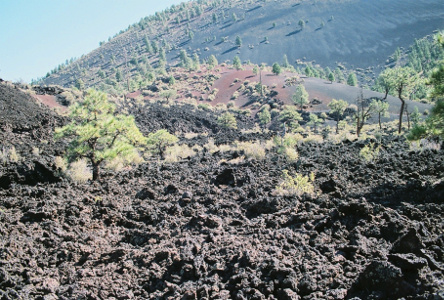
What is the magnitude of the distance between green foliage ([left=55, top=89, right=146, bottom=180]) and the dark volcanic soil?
56.1 inches

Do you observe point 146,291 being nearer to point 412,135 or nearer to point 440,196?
point 440,196

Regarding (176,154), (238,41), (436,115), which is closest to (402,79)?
(176,154)

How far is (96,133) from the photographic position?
1068 cm

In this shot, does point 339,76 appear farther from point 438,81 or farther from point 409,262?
point 409,262

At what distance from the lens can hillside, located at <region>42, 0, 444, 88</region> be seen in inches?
4269

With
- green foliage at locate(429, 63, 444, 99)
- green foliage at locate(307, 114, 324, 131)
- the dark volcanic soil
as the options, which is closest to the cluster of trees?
the dark volcanic soil

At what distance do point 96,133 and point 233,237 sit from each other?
283 inches

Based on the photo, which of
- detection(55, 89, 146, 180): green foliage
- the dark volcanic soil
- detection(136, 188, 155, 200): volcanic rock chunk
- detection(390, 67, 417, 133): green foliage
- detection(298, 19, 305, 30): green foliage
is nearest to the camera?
the dark volcanic soil

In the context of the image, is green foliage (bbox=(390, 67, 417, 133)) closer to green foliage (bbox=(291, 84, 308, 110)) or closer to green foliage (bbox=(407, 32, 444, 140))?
green foliage (bbox=(407, 32, 444, 140))

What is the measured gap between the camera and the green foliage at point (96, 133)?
1066 centimetres

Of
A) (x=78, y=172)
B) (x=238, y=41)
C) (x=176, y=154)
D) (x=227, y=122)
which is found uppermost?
(x=238, y=41)

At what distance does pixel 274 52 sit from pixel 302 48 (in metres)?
11.1

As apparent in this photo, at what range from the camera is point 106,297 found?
4.34 metres

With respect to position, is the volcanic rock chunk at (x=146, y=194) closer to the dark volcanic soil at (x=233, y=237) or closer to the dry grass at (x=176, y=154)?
the dark volcanic soil at (x=233, y=237)
